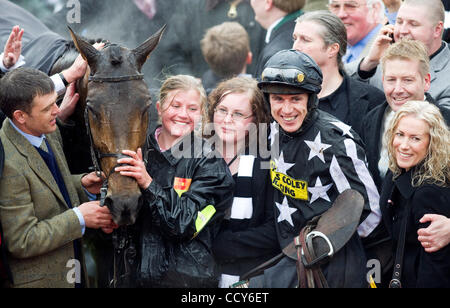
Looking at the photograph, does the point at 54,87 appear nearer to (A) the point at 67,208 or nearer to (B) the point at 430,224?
(A) the point at 67,208

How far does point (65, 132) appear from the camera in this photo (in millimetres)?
4633

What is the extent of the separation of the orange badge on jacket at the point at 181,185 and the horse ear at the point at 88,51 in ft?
2.97

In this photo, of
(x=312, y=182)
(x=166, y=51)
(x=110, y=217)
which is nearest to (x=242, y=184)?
(x=312, y=182)

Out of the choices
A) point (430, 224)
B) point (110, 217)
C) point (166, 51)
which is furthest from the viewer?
point (166, 51)

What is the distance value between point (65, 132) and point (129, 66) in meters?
0.96

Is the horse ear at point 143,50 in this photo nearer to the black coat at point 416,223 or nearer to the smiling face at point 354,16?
the black coat at point 416,223

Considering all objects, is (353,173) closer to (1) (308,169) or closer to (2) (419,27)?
(1) (308,169)

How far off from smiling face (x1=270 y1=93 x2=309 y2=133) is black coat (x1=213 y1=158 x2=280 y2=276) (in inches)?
16.0

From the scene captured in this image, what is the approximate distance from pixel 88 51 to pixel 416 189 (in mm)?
2229

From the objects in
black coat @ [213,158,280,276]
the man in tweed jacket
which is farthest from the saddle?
the man in tweed jacket

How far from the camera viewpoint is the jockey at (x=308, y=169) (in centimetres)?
388

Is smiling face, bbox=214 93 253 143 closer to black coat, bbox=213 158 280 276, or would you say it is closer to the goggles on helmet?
black coat, bbox=213 158 280 276

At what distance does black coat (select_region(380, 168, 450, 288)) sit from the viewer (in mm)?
3752

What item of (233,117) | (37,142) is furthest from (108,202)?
(233,117)
